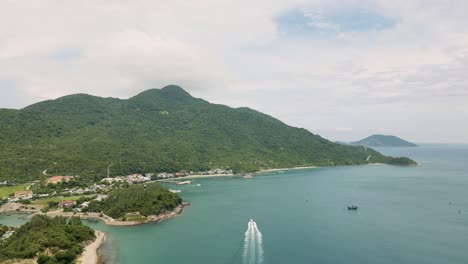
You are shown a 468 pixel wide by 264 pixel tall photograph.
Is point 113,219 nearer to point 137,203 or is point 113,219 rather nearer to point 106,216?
point 106,216

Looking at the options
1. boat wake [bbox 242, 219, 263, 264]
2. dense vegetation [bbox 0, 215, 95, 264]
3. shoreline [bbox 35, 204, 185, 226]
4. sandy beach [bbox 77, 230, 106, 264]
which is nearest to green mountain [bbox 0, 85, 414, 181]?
shoreline [bbox 35, 204, 185, 226]

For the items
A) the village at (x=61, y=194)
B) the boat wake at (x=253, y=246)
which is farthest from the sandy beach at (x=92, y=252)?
the boat wake at (x=253, y=246)

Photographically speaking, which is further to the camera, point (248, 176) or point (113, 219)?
point (248, 176)

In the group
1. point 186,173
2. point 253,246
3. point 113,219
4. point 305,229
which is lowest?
point 253,246

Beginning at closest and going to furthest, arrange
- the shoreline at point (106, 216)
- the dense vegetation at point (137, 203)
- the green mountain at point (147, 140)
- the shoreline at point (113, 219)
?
the shoreline at point (113, 219) < the shoreline at point (106, 216) < the dense vegetation at point (137, 203) < the green mountain at point (147, 140)

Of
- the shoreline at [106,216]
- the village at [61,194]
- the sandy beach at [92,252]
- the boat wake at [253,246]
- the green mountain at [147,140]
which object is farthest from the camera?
the green mountain at [147,140]

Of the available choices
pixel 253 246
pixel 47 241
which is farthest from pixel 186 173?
pixel 47 241

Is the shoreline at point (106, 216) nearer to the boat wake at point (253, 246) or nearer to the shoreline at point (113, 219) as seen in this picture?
the shoreline at point (113, 219)
